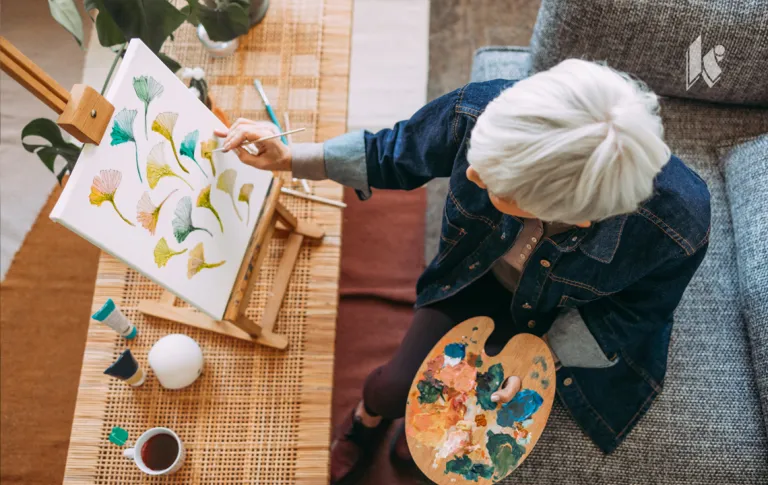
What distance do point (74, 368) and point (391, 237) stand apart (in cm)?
98

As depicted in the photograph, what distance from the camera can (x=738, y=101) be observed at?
135 centimetres

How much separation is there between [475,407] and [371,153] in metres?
0.50

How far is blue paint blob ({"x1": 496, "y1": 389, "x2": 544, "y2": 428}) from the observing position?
1024 millimetres

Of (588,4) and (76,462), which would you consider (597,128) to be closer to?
(588,4)

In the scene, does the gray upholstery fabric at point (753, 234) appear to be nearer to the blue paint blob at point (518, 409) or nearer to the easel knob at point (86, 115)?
the blue paint blob at point (518, 409)

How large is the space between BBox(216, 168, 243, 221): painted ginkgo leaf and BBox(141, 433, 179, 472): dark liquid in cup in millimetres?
460

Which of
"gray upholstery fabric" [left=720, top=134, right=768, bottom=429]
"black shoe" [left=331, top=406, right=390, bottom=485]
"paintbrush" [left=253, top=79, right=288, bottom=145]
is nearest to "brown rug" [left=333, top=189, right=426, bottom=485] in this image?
"black shoe" [left=331, top=406, right=390, bottom=485]

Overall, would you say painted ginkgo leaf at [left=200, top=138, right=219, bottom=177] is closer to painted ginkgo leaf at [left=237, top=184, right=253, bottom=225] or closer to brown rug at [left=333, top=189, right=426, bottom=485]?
painted ginkgo leaf at [left=237, top=184, right=253, bottom=225]

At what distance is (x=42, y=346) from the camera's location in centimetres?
159

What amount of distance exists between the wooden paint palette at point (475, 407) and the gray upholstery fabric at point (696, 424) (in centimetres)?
17

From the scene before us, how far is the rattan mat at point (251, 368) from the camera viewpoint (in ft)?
3.67

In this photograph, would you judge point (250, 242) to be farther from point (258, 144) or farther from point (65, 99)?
point (65, 99)

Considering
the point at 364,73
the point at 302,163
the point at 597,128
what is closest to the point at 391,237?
the point at 364,73

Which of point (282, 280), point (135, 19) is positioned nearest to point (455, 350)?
point (282, 280)
